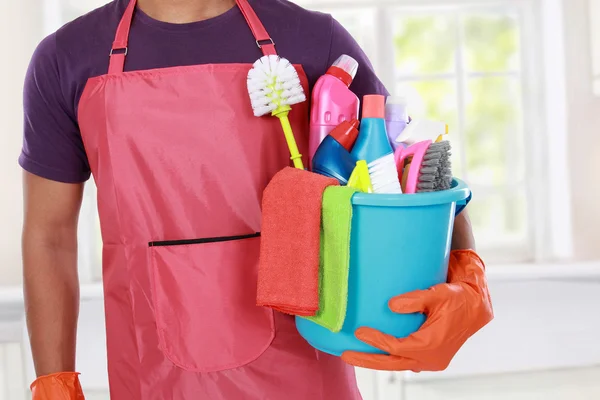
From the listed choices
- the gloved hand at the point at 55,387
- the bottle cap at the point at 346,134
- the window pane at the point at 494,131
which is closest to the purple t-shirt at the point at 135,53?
the bottle cap at the point at 346,134

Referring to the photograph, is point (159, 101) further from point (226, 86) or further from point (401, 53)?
point (401, 53)

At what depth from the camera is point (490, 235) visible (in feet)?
9.32

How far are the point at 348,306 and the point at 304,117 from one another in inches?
13.3

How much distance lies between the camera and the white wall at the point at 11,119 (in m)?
2.31

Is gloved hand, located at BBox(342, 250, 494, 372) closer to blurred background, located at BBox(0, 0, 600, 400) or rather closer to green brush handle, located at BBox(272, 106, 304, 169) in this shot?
green brush handle, located at BBox(272, 106, 304, 169)

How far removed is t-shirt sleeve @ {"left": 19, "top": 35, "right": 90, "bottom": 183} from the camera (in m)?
1.10

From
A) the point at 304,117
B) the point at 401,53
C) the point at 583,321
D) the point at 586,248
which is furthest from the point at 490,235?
the point at 304,117

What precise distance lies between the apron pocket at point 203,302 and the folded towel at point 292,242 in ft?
0.52

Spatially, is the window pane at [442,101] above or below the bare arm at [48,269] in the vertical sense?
above

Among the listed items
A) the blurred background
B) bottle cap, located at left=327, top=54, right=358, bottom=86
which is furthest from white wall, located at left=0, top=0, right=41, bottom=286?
bottle cap, located at left=327, top=54, right=358, bottom=86

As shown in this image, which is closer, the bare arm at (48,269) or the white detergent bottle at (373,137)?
the white detergent bottle at (373,137)

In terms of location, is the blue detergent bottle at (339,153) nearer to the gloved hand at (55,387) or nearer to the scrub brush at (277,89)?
the scrub brush at (277,89)

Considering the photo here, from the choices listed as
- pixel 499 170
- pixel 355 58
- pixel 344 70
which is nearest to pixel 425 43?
pixel 499 170

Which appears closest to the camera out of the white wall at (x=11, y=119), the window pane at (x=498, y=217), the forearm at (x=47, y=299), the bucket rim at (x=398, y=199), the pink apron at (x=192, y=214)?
the bucket rim at (x=398, y=199)
